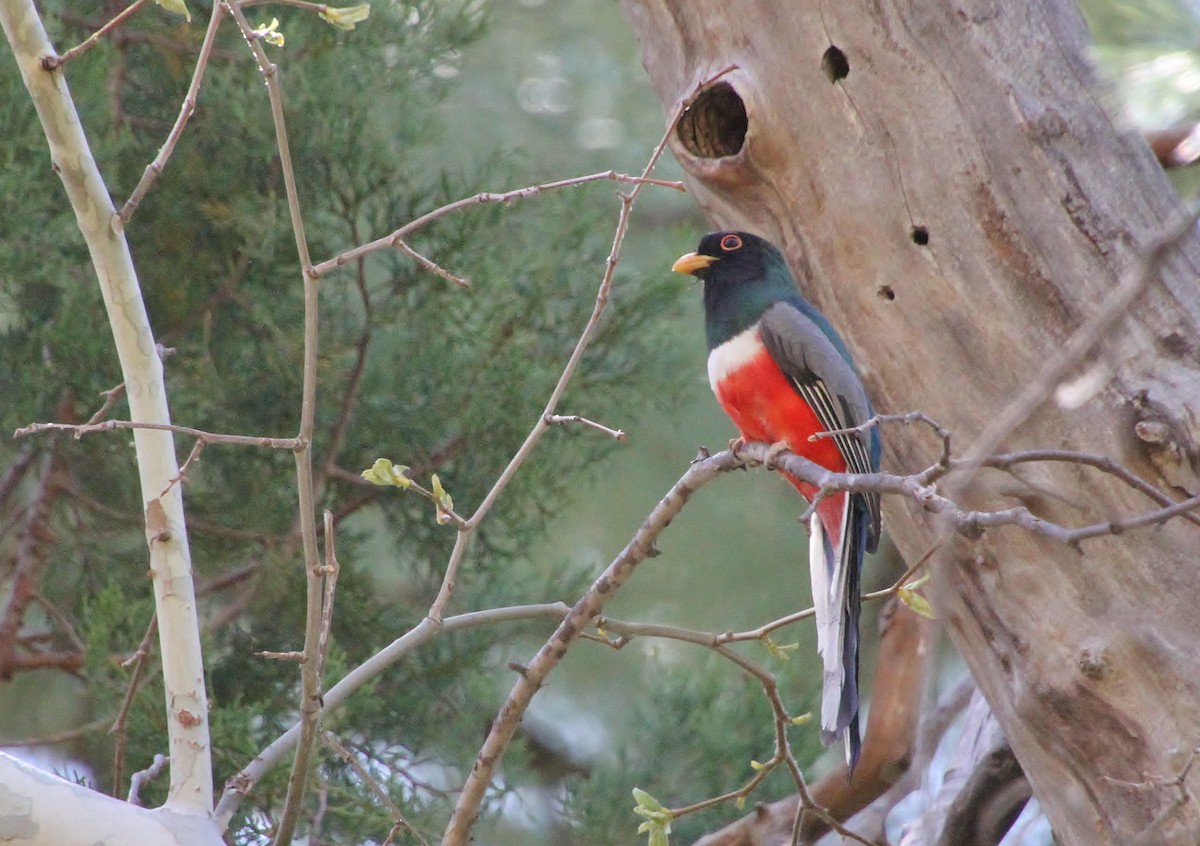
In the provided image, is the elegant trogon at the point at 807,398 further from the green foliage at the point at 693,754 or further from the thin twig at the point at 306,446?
the green foliage at the point at 693,754

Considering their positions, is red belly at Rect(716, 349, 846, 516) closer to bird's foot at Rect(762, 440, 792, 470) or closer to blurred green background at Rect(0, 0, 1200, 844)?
bird's foot at Rect(762, 440, 792, 470)

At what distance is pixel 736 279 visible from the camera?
2592mm

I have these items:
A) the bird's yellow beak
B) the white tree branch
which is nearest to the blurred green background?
the bird's yellow beak

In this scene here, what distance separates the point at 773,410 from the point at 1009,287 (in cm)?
44

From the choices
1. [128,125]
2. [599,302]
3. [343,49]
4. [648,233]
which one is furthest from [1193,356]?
[648,233]

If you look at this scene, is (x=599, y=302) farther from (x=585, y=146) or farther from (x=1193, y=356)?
(x=585, y=146)

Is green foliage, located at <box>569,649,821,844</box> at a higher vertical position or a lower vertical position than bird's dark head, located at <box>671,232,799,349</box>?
lower

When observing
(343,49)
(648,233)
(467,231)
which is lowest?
(467,231)

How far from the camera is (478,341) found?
10.4ft

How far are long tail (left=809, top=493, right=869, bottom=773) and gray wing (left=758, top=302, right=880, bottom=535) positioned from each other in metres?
0.04

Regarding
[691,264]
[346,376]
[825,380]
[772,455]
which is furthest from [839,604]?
[346,376]

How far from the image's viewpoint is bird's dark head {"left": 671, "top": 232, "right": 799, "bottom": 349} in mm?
2504

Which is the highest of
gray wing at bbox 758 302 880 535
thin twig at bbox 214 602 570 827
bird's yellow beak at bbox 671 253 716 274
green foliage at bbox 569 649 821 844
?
bird's yellow beak at bbox 671 253 716 274

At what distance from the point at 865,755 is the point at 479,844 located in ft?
4.49
